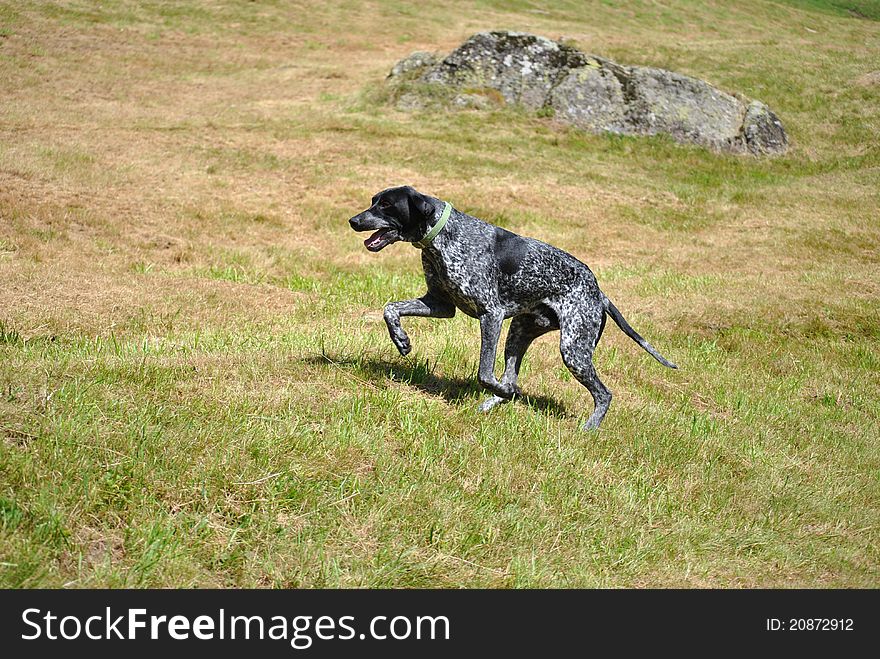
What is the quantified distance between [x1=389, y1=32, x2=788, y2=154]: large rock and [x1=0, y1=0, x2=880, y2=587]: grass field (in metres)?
0.91

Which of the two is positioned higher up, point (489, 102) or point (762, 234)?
point (489, 102)

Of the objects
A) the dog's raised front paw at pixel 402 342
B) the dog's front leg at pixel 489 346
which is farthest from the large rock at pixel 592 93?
the dog's raised front paw at pixel 402 342

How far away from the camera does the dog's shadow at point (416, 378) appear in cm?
783

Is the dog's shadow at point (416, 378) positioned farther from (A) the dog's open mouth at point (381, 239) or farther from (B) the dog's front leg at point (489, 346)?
(A) the dog's open mouth at point (381, 239)

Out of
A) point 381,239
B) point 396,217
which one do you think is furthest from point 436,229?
point 381,239

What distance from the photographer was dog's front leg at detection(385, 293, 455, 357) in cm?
737

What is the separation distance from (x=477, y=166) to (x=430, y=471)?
660 inches

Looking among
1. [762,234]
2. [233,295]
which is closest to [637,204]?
[762,234]

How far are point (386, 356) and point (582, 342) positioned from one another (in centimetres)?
232

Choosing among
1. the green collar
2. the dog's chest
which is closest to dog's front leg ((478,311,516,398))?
the dog's chest

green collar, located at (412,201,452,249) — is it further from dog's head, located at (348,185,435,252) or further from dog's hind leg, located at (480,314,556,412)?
dog's hind leg, located at (480,314,556,412)

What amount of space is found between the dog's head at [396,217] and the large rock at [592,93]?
63.2 ft

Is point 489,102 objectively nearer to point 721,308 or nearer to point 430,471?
point 721,308

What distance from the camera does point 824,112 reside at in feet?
94.9
